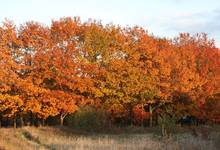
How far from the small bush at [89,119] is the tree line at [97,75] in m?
1.46

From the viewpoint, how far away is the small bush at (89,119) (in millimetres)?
42131

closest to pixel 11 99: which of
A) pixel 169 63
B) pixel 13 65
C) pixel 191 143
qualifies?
pixel 13 65

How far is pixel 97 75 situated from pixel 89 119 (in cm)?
649

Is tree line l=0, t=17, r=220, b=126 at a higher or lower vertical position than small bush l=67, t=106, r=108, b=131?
higher

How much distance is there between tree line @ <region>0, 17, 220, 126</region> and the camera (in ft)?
150

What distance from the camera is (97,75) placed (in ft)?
156

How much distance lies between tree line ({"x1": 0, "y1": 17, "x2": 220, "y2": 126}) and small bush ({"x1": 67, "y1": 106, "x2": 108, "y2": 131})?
4.80 ft

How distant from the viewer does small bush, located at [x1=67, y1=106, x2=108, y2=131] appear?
4213 cm

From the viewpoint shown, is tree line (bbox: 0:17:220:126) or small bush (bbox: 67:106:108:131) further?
tree line (bbox: 0:17:220:126)

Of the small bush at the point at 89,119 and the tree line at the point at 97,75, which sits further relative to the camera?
the tree line at the point at 97,75

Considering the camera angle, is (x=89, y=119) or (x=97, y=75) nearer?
(x=89, y=119)

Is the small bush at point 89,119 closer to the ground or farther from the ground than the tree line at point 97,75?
closer to the ground

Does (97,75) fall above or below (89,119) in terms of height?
above

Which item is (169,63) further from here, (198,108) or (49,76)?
(49,76)
